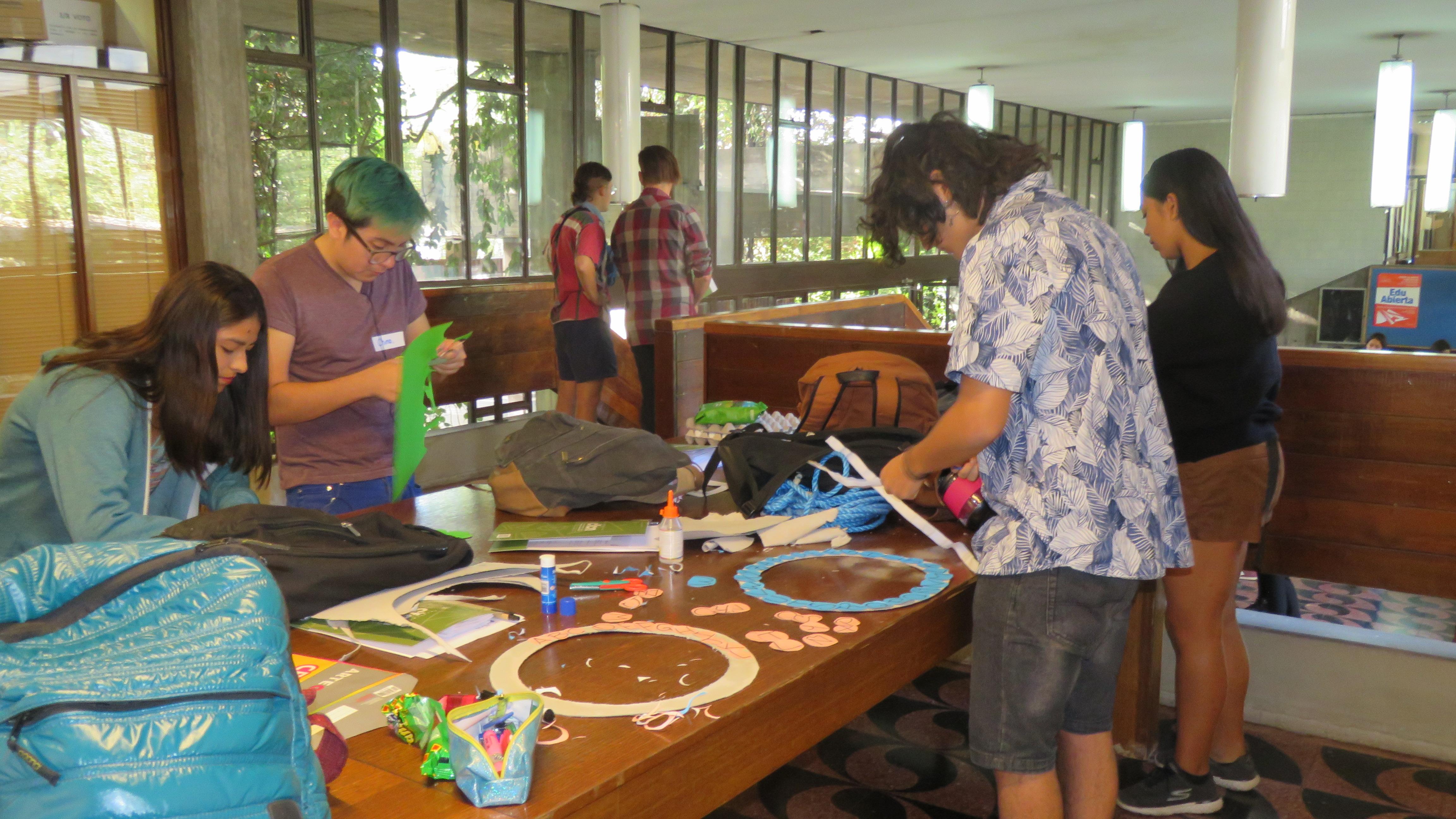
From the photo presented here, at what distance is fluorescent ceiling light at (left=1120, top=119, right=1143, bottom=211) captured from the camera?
1356 cm

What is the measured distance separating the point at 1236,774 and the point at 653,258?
3.55 metres

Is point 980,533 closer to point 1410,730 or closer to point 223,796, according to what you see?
point 223,796

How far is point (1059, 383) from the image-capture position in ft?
5.60

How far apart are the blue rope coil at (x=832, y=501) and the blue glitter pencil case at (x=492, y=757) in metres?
1.15

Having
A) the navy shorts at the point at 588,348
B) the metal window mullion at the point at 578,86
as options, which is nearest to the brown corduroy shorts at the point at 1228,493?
the navy shorts at the point at 588,348

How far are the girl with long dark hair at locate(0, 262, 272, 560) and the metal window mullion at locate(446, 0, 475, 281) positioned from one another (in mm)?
5736

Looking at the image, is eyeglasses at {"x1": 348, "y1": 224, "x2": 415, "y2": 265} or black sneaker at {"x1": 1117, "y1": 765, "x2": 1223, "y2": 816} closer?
eyeglasses at {"x1": 348, "y1": 224, "x2": 415, "y2": 265}

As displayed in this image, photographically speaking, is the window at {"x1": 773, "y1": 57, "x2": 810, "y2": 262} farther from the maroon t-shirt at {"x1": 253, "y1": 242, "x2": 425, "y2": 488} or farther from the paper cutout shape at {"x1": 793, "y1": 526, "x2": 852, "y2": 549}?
the paper cutout shape at {"x1": 793, "y1": 526, "x2": 852, "y2": 549}

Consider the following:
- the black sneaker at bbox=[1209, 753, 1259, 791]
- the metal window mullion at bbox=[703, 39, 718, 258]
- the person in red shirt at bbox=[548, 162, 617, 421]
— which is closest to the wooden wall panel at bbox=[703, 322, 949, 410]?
the person in red shirt at bbox=[548, 162, 617, 421]

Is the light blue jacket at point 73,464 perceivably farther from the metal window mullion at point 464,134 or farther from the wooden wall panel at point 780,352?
the metal window mullion at point 464,134

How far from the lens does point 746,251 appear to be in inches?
408

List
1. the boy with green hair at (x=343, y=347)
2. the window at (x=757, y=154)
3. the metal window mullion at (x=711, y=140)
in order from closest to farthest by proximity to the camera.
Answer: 1. the boy with green hair at (x=343, y=347)
2. the metal window mullion at (x=711, y=140)
3. the window at (x=757, y=154)

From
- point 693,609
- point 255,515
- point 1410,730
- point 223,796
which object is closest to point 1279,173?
point 1410,730

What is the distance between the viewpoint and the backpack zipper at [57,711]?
0.82m
